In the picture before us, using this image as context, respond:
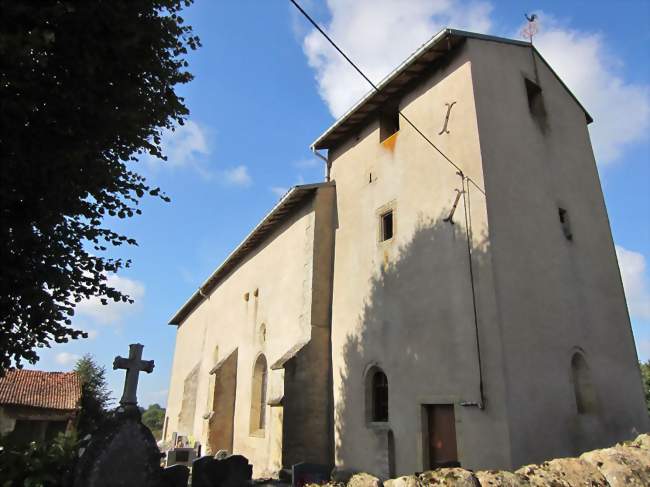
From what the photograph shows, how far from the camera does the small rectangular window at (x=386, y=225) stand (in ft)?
38.3

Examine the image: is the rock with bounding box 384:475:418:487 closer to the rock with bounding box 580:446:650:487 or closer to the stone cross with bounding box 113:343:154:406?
the rock with bounding box 580:446:650:487

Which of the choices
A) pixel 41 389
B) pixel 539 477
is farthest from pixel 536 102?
pixel 41 389

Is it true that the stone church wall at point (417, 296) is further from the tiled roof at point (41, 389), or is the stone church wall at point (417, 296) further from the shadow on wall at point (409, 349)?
the tiled roof at point (41, 389)

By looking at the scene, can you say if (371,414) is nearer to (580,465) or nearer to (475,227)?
(475,227)

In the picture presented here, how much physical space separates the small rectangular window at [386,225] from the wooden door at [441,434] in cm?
424

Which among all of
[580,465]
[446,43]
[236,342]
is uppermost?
[446,43]

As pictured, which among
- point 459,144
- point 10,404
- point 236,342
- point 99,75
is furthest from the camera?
point 10,404

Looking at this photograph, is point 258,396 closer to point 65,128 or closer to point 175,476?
point 175,476

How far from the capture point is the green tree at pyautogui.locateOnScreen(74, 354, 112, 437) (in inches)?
1098

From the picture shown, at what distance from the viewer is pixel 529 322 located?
880 centimetres

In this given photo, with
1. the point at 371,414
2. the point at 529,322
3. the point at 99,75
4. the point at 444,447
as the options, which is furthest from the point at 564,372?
the point at 99,75

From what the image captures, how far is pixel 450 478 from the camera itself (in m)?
4.42

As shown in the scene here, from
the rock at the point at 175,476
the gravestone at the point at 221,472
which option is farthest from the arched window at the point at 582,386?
the rock at the point at 175,476

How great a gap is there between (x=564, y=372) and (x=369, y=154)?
7230 mm
